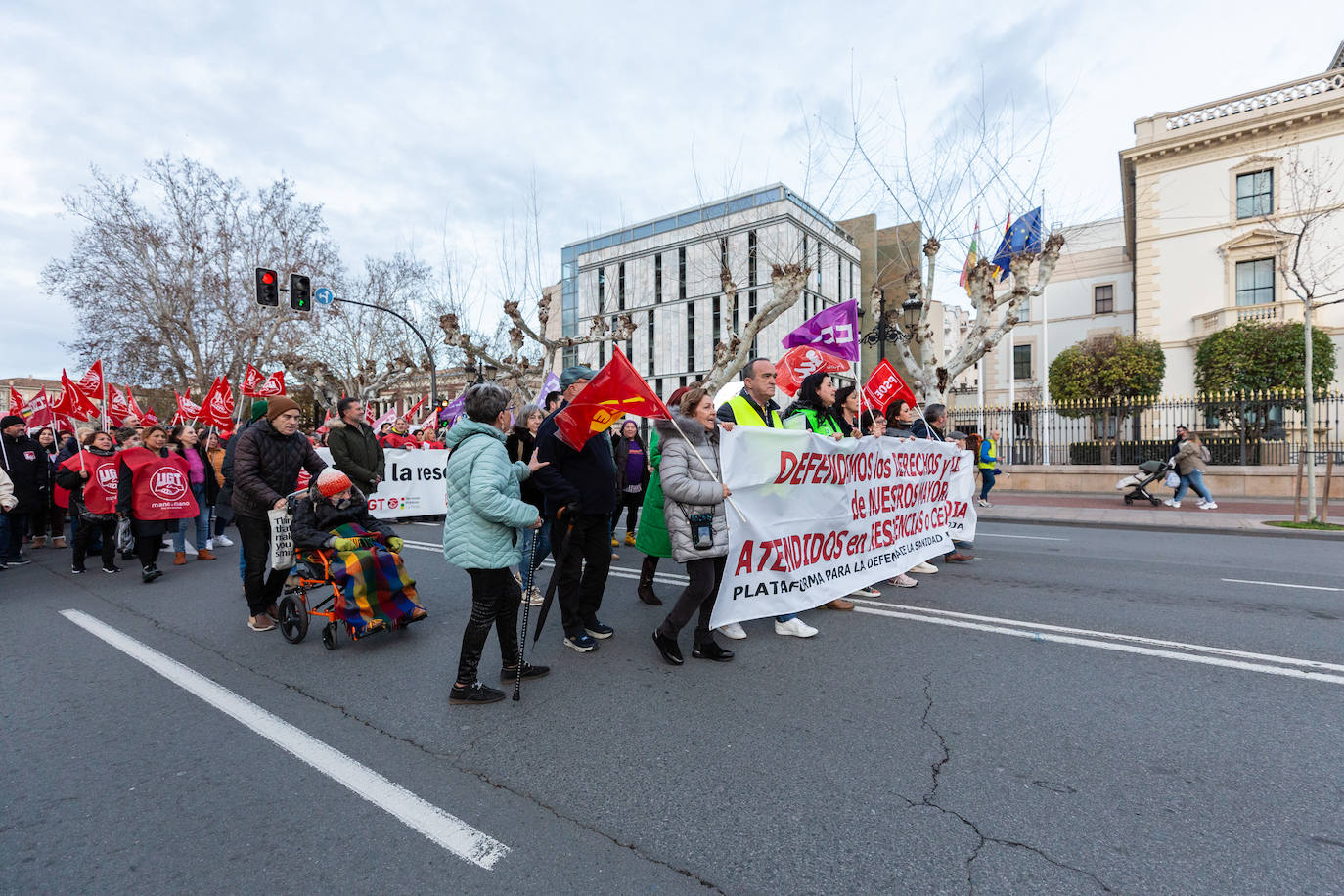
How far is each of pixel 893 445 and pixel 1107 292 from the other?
40.4 metres

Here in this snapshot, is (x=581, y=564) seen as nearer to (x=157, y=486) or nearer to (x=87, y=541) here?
(x=157, y=486)

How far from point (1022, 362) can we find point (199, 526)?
4164 cm

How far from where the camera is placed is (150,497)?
24.0ft

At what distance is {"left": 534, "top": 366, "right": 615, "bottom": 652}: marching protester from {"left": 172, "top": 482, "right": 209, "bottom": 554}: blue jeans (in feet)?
19.7

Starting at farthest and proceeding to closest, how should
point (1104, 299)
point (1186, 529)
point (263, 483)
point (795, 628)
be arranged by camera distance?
point (1104, 299), point (1186, 529), point (263, 483), point (795, 628)

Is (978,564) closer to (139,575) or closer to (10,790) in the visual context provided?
(10,790)

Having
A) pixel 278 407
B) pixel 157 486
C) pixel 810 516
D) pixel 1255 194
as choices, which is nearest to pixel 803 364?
pixel 810 516

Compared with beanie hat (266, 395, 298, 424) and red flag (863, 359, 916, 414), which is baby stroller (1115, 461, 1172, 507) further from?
Result: beanie hat (266, 395, 298, 424)

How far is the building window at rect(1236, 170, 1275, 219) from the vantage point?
25.7 metres

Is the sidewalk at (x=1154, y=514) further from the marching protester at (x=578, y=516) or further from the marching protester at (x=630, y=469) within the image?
the marching protester at (x=578, y=516)

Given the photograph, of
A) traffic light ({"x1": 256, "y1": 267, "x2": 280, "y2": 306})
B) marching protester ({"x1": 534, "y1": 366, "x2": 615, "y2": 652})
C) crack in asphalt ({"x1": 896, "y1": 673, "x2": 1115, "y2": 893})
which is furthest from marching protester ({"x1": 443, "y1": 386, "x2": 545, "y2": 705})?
traffic light ({"x1": 256, "y1": 267, "x2": 280, "y2": 306})

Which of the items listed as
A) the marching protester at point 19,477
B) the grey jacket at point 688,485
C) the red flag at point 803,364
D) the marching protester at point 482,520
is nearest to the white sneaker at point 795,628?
the grey jacket at point 688,485

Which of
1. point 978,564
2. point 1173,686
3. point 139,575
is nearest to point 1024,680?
point 1173,686

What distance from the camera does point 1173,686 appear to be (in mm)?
3752
